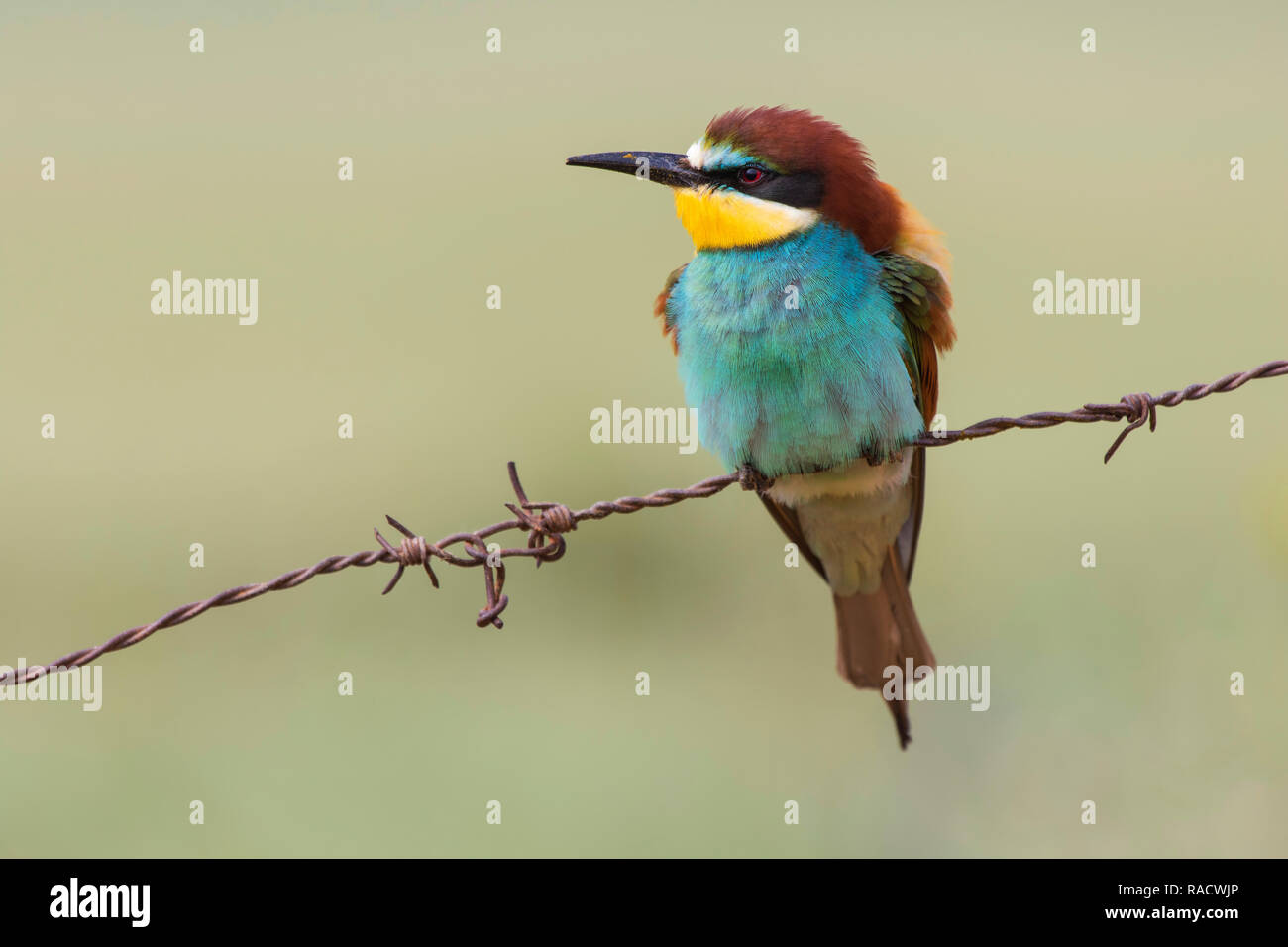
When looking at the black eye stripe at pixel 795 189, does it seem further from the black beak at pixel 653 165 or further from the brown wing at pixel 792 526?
the brown wing at pixel 792 526

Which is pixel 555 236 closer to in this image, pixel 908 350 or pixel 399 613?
pixel 399 613

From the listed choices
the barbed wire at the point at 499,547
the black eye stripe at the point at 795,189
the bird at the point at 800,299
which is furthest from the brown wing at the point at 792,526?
the black eye stripe at the point at 795,189

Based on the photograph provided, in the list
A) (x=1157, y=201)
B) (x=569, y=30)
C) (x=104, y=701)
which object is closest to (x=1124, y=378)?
(x=1157, y=201)

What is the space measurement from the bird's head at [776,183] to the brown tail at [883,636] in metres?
1.02

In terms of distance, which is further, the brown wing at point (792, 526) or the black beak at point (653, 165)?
the brown wing at point (792, 526)

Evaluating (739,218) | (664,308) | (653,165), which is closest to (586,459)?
(664,308)

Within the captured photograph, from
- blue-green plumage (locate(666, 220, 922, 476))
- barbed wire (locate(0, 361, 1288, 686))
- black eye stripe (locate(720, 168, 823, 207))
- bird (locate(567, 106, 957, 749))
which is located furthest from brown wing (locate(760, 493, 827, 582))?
black eye stripe (locate(720, 168, 823, 207))

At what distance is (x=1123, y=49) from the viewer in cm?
949

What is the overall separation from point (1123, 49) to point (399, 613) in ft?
21.2

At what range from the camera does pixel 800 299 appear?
3.37 metres

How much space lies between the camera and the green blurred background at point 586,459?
15.7 ft

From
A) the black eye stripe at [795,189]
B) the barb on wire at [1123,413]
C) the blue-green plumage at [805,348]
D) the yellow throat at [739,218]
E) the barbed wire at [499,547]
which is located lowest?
the barbed wire at [499,547]

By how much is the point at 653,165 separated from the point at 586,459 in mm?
2673

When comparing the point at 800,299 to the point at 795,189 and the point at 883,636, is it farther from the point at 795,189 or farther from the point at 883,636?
the point at 883,636
